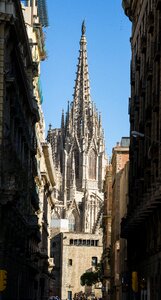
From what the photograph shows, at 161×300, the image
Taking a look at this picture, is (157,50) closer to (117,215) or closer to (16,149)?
(16,149)

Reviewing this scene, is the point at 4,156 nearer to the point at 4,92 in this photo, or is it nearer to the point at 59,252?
the point at 4,92

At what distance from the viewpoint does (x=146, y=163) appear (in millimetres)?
43875

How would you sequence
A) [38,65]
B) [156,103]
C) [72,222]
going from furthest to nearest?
[72,222], [38,65], [156,103]

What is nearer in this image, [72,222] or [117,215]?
[117,215]

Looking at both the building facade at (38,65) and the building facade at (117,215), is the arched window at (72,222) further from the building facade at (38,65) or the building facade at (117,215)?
the building facade at (117,215)

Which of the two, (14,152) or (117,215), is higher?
(117,215)

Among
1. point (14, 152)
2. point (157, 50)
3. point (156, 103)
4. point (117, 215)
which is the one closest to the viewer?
point (157, 50)

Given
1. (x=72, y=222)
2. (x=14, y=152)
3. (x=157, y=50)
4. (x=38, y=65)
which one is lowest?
(x=14, y=152)

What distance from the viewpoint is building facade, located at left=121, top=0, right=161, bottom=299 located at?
38656mm

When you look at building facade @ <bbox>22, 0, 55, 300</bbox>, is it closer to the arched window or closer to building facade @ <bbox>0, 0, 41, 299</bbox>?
building facade @ <bbox>0, 0, 41, 299</bbox>

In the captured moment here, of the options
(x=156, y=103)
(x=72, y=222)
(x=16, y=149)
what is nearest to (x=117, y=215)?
(x=16, y=149)

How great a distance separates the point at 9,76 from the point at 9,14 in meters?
3.19

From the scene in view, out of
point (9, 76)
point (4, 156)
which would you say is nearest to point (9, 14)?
point (9, 76)

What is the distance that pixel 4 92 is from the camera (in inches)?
1480
